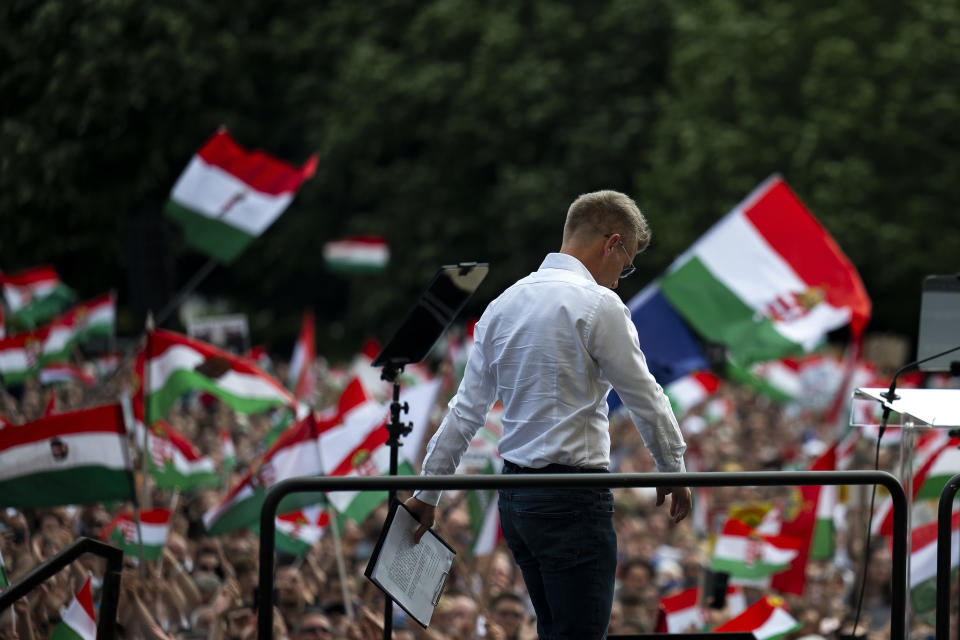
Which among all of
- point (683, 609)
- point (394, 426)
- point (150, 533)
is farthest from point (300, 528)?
point (394, 426)

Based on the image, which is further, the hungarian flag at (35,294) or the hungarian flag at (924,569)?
the hungarian flag at (35,294)

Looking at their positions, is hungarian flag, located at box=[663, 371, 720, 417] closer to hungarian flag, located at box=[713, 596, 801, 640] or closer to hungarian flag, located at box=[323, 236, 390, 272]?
hungarian flag, located at box=[323, 236, 390, 272]

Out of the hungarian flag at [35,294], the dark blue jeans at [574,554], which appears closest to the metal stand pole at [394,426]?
the dark blue jeans at [574,554]

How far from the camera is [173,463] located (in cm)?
933

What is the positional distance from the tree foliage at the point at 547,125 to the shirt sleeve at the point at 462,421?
22.2 metres

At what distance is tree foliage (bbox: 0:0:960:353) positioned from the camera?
1166 inches

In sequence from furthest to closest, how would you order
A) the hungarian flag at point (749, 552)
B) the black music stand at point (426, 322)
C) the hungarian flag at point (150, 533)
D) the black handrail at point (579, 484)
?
the hungarian flag at point (749, 552) < the hungarian flag at point (150, 533) < the black music stand at point (426, 322) < the black handrail at point (579, 484)

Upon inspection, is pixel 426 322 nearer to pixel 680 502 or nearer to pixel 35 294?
pixel 680 502

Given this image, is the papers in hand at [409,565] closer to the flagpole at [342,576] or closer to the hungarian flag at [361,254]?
the flagpole at [342,576]

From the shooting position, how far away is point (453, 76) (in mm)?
32438

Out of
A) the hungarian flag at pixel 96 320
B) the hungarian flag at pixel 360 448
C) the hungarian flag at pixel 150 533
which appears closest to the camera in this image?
the hungarian flag at pixel 150 533

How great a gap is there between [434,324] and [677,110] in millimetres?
27767

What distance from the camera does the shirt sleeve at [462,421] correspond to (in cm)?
416

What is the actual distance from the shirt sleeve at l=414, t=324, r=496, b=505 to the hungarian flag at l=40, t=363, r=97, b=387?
9875mm
